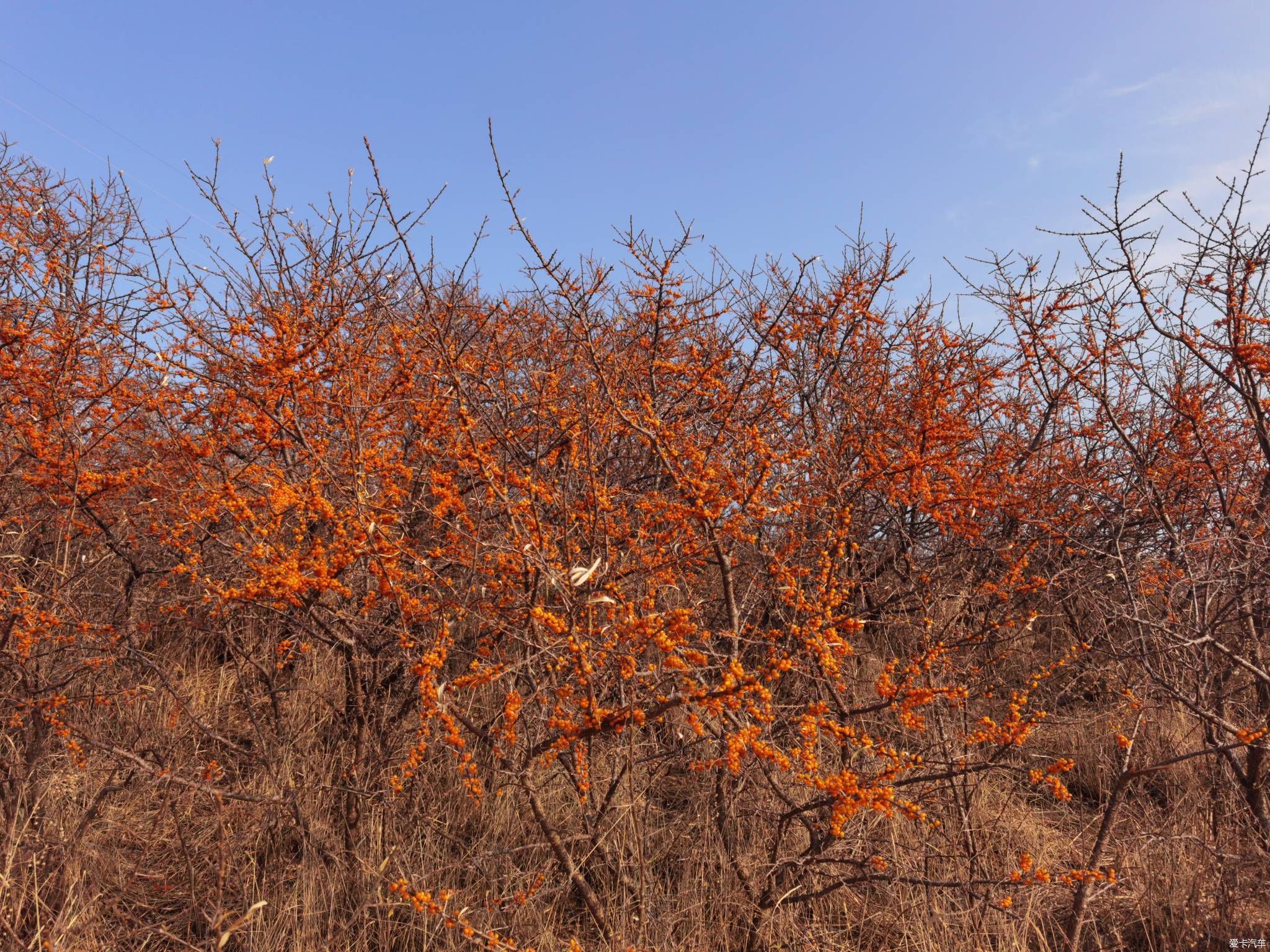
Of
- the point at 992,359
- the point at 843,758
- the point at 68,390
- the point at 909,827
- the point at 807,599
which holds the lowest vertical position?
the point at 909,827

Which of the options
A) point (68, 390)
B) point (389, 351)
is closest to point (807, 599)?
point (389, 351)

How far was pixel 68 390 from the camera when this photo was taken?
4.22 meters

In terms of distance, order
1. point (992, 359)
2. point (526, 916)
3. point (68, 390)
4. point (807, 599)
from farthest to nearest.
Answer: point (992, 359), point (68, 390), point (807, 599), point (526, 916)

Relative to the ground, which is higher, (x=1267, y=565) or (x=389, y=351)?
(x=389, y=351)

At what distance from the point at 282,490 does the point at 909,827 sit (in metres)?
3.17

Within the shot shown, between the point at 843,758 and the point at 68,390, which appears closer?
the point at 843,758

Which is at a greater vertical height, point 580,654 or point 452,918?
point 580,654

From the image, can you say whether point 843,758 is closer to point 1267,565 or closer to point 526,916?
point 526,916

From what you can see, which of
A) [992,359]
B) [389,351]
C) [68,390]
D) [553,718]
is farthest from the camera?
[992,359]

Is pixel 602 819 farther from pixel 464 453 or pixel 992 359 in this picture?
pixel 992 359

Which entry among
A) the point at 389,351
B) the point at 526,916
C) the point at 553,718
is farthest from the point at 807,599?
the point at 389,351

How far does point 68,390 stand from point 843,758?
462 centimetres

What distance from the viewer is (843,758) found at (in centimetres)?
332

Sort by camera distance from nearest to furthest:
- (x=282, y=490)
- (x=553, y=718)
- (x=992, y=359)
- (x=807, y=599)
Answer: (x=553, y=718) → (x=282, y=490) → (x=807, y=599) → (x=992, y=359)
